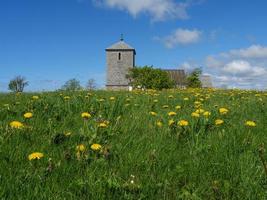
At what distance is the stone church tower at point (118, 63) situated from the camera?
12212cm

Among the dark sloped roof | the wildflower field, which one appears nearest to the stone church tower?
the dark sloped roof

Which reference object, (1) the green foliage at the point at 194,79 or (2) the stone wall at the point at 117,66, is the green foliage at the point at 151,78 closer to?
(1) the green foliage at the point at 194,79

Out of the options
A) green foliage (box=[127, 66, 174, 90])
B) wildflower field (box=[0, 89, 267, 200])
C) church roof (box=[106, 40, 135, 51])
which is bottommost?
wildflower field (box=[0, 89, 267, 200])

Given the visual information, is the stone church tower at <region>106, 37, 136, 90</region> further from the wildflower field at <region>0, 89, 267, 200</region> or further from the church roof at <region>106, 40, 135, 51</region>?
the wildflower field at <region>0, 89, 267, 200</region>

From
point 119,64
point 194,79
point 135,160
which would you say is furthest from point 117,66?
point 135,160

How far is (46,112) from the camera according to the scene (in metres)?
5.48

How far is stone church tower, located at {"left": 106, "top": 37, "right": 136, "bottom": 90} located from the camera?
122 meters

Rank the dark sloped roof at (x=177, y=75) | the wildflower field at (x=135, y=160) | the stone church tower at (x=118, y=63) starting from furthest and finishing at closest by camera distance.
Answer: the stone church tower at (x=118, y=63) → the dark sloped roof at (x=177, y=75) → the wildflower field at (x=135, y=160)

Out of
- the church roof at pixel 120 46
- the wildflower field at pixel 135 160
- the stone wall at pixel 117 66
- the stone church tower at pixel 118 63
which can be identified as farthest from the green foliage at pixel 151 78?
the wildflower field at pixel 135 160

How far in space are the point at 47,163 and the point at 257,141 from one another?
2252mm

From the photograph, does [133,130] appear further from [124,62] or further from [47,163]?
[124,62]

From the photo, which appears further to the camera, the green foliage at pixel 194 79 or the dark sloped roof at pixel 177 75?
the dark sloped roof at pixel 177 75

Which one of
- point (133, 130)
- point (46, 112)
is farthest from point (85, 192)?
point (46, 112)

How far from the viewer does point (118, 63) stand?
123 metres
